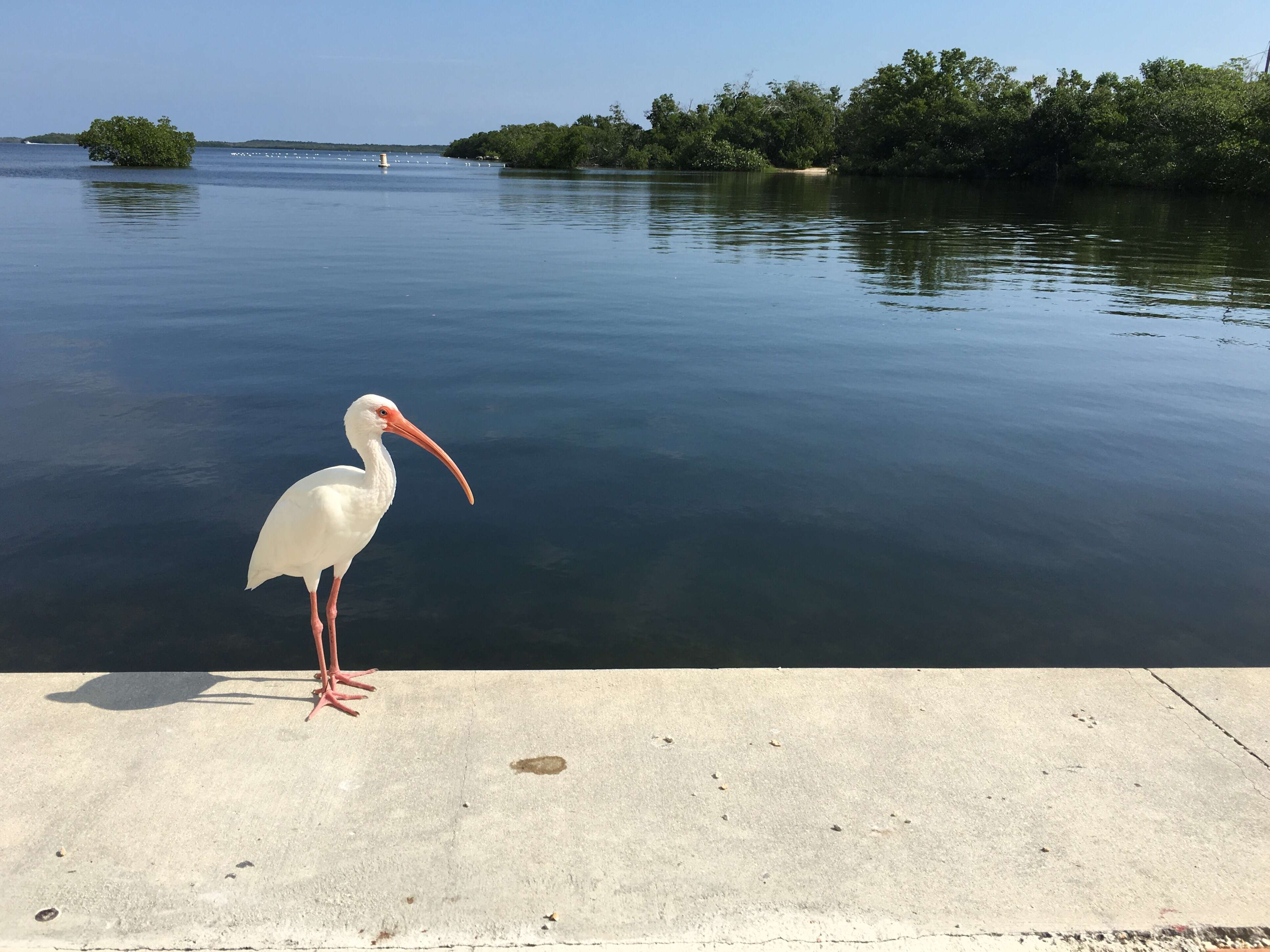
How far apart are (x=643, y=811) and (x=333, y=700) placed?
151 cm

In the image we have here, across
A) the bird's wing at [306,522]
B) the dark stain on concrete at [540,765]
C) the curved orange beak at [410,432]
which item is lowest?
the dark stain on concrete at [540,765]

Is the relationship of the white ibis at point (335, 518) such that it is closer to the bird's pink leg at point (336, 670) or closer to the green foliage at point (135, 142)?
the bird's pink leg at point (336, 670)

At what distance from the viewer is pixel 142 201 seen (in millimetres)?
37281

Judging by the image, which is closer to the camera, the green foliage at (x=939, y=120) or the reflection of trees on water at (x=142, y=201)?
the reflection of trees on water at (x=142, y=201)

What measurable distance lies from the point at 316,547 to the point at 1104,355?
11044 mm

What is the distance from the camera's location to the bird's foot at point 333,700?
3.68 meters

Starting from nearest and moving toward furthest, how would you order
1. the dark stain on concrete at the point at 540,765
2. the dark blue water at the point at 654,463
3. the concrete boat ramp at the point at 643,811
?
the concrete boat ramp at the point at 643,811
the dark stain on concrete at the point at 540,765
the dark blue water at the point at 654,463

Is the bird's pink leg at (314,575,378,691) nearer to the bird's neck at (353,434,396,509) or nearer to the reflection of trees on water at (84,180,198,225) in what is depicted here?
the bird's neck at (353,434,396,509)

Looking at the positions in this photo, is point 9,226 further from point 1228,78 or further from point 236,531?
point 1228,78

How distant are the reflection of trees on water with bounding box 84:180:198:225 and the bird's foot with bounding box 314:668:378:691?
27.9 metres

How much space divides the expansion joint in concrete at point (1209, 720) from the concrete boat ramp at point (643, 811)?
10 millimetres

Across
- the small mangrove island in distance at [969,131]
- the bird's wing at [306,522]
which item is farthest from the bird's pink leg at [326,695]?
the small mangrove island in distance at [969,131]

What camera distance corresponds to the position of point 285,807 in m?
3.07

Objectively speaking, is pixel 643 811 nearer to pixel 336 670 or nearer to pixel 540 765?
pixel 540 765
